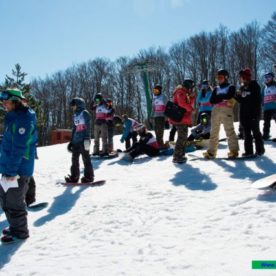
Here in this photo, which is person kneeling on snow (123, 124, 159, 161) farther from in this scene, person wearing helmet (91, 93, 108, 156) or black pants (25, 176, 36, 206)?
black pants (25, 176, 36, 206)

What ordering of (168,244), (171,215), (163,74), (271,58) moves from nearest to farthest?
(168,244) < (171,215) < (271,58) < (163,74)

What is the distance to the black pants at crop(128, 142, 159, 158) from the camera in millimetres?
10219

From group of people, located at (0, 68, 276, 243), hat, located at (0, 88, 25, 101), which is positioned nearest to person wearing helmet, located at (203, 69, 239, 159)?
group of people, located at (0, 68, 276, 243)

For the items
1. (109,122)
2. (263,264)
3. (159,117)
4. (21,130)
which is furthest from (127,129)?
(263,264)

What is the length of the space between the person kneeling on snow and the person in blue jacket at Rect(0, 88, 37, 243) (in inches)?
222

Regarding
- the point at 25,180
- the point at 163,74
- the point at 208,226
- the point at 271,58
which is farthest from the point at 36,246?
the point at 163,74

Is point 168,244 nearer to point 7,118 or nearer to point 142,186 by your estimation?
point 7,118

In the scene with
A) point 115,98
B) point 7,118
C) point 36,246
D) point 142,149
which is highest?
point 115,98

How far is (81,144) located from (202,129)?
494 cm

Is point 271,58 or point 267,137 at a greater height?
point 271,58

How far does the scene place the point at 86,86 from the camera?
58156 millimetres

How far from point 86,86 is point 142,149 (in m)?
49.2

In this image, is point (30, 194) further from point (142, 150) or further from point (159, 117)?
point (159, 117)

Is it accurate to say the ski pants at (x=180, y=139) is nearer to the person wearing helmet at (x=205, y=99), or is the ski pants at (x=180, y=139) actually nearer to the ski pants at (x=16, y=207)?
the person wearing helmet at (x=205, y=99)
